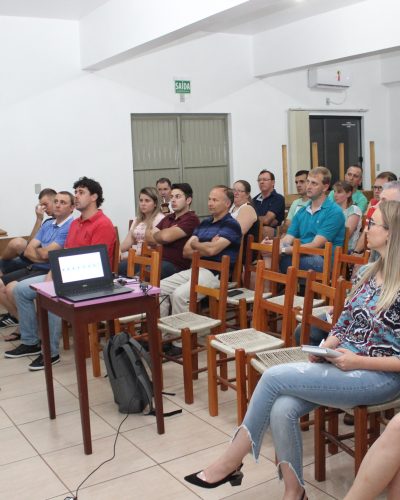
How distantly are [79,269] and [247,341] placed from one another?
0.90 metres

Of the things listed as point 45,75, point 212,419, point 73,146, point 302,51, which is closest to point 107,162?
point 73,146

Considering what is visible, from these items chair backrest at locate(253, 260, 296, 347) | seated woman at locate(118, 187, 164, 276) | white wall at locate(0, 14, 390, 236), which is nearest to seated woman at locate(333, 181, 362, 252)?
seated woman at locate(118, 187, 164, 276)

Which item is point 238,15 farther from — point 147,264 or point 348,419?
point 348,419

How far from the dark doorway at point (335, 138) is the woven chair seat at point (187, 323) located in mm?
5665

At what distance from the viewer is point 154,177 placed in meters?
7.16

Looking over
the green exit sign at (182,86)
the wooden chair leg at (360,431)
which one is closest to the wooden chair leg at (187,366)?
the wooden chair leg at (360,431)

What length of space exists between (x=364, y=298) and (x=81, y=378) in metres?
1.29

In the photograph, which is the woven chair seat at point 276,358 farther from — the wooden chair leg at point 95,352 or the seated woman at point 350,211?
the seated woman at point 350,211

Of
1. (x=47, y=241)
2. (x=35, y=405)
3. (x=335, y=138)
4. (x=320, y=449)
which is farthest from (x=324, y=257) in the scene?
(x=335, y=138)

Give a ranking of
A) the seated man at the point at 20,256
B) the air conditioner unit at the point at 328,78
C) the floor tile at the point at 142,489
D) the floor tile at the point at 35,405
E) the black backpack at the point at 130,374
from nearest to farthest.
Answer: the floor tile at the point at 142,489
the black backpack at the point at 130,374
the floor tile at the point at 35,405
the seated man at the point at 20,256
the air conditioner unit at the point at 328,78

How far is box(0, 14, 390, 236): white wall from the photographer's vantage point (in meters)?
6.23

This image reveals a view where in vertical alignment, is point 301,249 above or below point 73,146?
below

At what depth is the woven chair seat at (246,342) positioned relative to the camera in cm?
283

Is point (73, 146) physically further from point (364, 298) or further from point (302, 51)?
point (364, 298)
